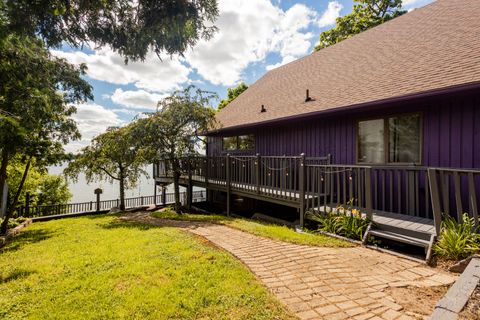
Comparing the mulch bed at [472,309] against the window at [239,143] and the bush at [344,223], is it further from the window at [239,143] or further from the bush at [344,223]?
the window at [239,143]

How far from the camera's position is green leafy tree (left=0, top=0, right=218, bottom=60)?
426 centimetres

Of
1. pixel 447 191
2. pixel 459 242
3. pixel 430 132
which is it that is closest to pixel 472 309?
pixel 459 242

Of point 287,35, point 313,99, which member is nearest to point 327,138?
point 313,99

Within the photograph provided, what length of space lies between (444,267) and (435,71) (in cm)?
427

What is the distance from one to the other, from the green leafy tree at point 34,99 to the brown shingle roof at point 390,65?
240 inches

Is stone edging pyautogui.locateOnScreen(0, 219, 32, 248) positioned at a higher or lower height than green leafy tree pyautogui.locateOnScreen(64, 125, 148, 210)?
lower

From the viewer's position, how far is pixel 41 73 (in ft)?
19.5

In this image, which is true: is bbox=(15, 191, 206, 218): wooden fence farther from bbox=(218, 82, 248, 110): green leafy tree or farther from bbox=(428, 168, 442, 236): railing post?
bbox=(428, 168, 442, 236): railing post

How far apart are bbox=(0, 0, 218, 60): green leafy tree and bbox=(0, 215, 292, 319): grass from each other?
400cm

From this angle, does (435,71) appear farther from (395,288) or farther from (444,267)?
(395,288)

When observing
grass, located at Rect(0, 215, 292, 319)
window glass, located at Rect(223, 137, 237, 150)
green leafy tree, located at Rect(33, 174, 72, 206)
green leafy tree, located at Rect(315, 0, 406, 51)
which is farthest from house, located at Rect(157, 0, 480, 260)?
green leafy tree, located at Rect(33, 174, 72, 206)

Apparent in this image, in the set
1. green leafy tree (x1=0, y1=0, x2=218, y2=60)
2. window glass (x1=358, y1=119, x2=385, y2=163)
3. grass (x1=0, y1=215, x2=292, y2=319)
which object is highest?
green leafy tree (x1=0, y1=0, x2=218, y2=60)

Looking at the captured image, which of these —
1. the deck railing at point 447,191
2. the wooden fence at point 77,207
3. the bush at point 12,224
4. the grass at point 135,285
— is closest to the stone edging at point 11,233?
the bush at point 12,224

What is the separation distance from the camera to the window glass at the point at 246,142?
35.9 feet
